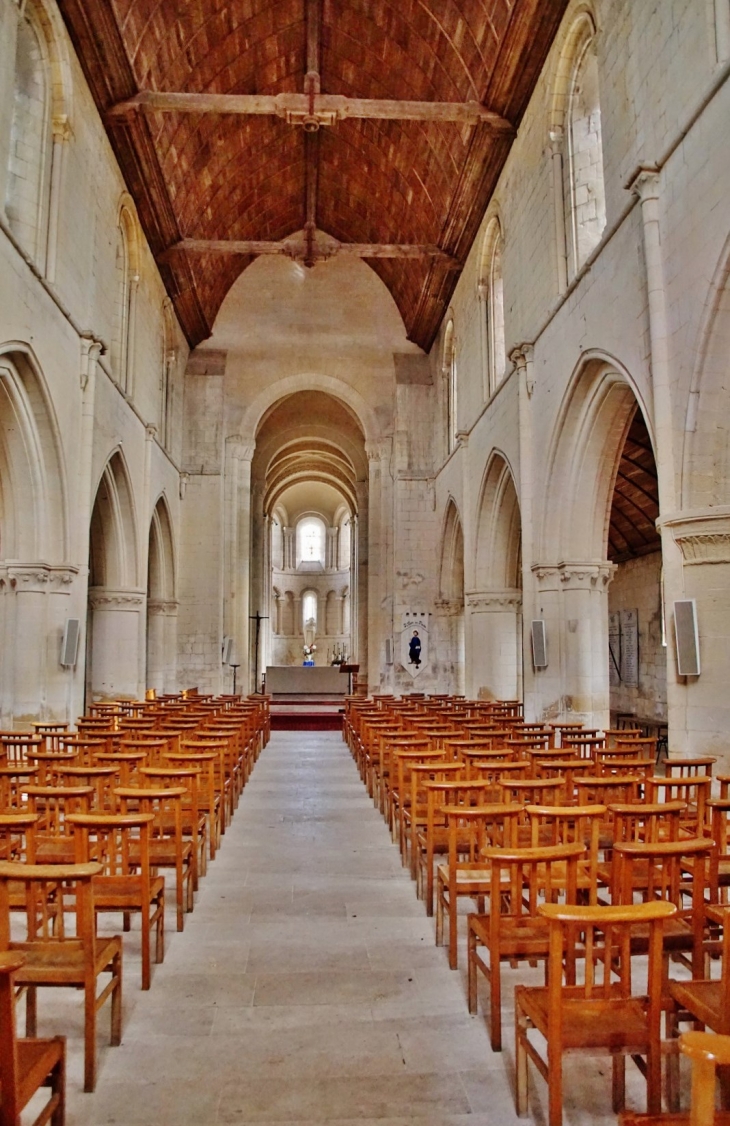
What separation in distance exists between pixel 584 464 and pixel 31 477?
24.2 ft

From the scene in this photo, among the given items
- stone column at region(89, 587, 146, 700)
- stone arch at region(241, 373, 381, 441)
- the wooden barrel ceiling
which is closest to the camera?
the wooden barrel ceiling

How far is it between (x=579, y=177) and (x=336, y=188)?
10.5 metres

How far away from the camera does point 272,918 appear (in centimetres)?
495

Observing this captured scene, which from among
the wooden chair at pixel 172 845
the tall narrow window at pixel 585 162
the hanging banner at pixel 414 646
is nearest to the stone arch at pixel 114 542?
the hanging banner at pixel 414 646

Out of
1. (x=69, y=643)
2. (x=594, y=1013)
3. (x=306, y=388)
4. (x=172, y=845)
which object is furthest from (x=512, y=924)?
(x=306, y=388)

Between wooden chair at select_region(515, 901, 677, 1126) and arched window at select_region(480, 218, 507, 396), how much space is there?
1340cm

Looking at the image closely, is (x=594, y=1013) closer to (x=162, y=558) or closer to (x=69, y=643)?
(x=69, y=643)

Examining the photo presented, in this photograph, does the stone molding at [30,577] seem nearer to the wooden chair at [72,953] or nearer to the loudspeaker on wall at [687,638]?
the loudspeaker on wall at [687,638]

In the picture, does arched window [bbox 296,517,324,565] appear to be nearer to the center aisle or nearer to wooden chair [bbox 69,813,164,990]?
the center aisle

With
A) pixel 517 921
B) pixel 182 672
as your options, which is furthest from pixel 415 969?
pixel 182 672

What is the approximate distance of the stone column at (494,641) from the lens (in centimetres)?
1573

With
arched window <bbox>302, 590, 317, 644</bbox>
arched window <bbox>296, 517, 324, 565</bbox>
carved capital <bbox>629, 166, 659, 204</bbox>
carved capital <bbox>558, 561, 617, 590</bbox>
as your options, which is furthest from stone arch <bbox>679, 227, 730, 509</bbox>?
arched window <bbox>296, 517, 324, 565</bbox>

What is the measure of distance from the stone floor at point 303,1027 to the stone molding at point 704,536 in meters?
3.82

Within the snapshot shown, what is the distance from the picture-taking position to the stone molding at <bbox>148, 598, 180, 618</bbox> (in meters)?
20.1
